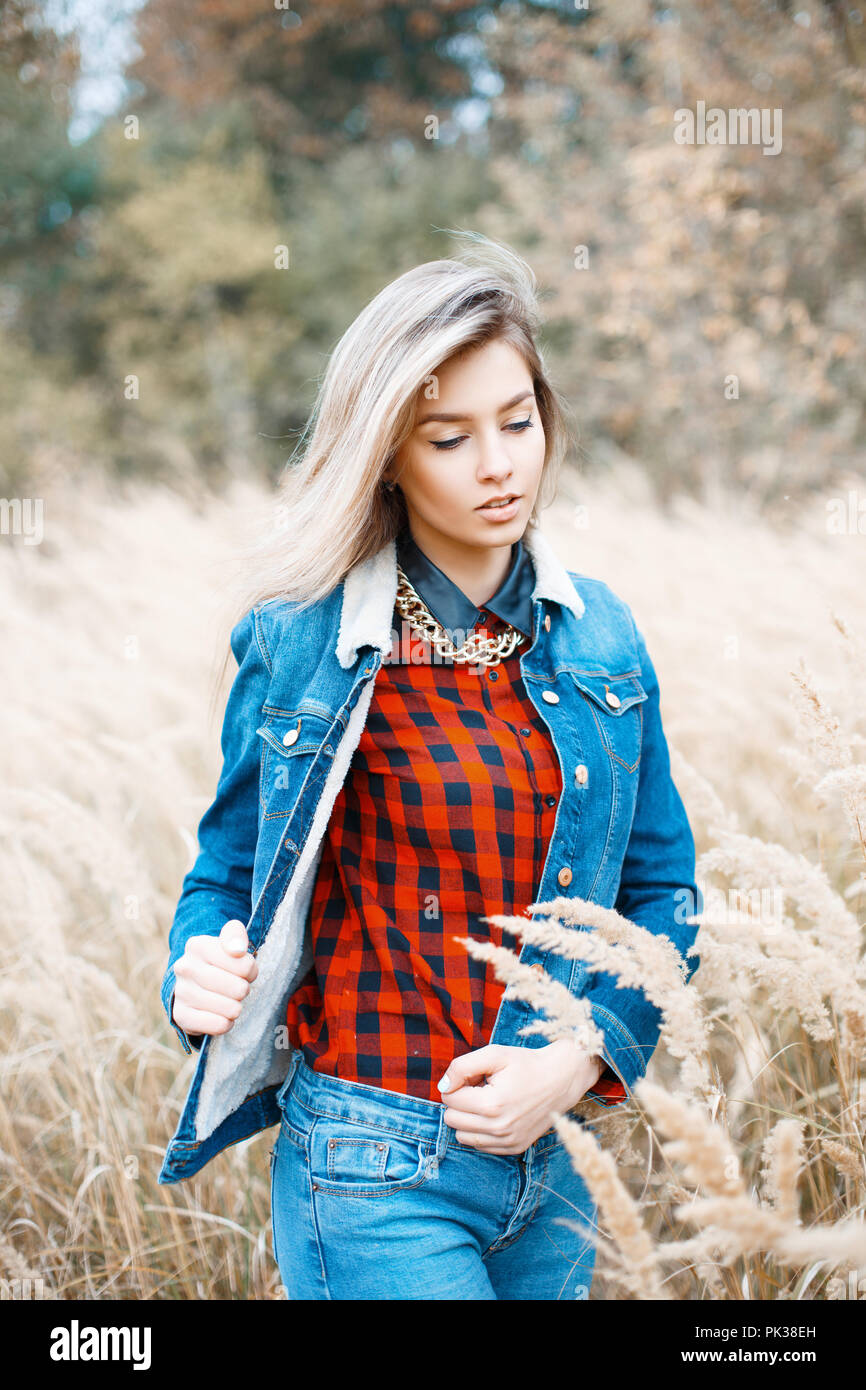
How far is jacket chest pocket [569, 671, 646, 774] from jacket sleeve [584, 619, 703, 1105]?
43mm

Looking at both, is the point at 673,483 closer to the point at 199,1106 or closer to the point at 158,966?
the point at 158,966

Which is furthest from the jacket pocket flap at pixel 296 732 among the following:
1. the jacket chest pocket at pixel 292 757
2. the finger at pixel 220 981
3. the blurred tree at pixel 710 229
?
the blurred tree at pixel 710 229

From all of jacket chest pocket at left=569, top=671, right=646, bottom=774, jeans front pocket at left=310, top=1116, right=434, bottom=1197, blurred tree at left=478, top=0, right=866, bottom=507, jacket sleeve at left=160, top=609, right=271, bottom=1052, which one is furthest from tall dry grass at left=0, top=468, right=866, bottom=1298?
blurred tree at left=478, top=0, right=866, bottom=507

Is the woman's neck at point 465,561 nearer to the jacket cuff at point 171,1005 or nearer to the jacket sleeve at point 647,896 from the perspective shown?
the jacket sleeve at point 647,896

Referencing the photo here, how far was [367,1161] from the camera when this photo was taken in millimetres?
1222

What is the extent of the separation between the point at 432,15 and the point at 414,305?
528 inches

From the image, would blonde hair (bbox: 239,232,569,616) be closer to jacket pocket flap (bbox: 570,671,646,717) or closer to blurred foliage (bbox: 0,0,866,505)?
jacket pocket flap (bbox: 570,671,646,717)

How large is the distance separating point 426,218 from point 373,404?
11332 mm

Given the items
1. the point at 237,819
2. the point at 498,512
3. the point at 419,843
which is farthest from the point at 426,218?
the point at 419,843

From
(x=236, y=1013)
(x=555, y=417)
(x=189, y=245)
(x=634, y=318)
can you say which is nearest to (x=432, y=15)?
(x=189, y=245)

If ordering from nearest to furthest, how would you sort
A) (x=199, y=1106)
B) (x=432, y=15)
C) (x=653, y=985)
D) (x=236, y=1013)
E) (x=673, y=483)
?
1. (x=653, y=985)
2. (x=236, y=1013)
3. (x=199, y=1106)
4. (x=673, y=483)
5. (x=432, y=15)

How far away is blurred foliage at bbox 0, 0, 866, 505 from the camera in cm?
783

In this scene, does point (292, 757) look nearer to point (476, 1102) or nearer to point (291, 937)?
point (291, 937)

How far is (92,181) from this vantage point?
37.3 ft
